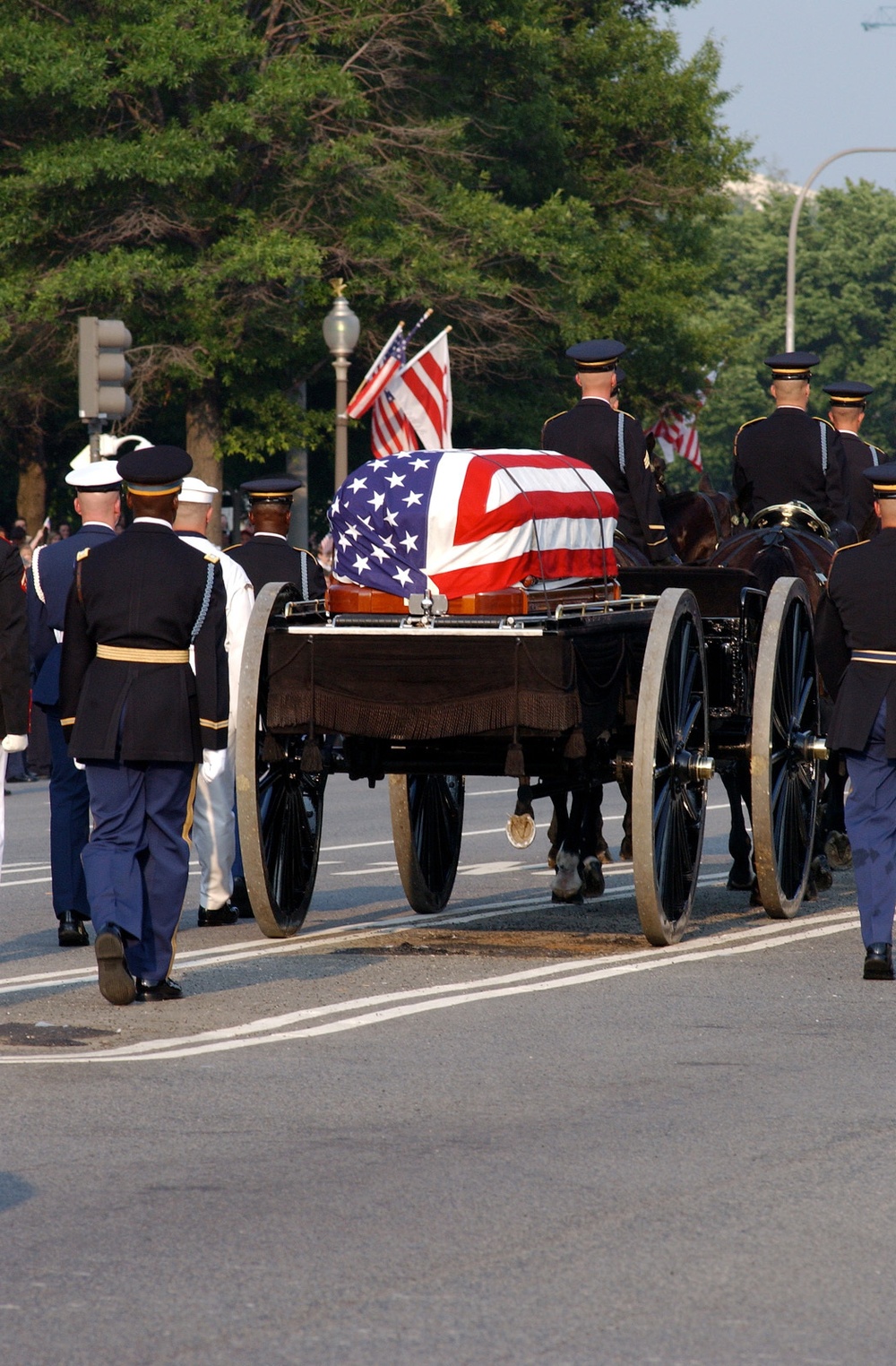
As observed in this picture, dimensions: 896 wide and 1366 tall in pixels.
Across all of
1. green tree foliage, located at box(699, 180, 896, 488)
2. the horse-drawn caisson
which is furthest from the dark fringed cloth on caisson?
green tree foliage, located at box(699, 180, 896, 488)

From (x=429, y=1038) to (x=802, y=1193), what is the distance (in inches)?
85.3

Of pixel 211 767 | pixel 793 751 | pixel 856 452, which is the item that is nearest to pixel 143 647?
pixel 211 767

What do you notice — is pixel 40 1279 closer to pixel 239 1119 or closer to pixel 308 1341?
pixel 308 1341

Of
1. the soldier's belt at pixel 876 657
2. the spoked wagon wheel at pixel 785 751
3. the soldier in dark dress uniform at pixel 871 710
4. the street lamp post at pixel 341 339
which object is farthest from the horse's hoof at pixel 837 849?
the street lamp post at pixel 341 339

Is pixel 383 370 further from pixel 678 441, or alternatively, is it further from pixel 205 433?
pixel 678 441

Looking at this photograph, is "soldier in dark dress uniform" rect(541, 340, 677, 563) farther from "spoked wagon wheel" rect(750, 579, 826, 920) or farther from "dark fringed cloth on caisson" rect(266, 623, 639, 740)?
"dark fringed cloth on caisson" rect(266, 623, 639, 740)

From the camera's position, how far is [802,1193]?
5590mm

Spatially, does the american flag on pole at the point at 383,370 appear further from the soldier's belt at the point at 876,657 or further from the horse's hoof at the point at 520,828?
the soldier's belt at the point at 876,657

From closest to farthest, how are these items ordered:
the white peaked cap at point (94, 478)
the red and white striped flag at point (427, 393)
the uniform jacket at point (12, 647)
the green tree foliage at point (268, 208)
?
the uniform jacket at point (12, 647), the white peaked cap at point (94, 478), the red and white striped flag at point (427, 393), the green tree foliage at point (268, 208)

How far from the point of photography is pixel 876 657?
9.06 meters

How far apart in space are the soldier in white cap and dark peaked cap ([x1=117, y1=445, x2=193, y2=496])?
1.69 meters

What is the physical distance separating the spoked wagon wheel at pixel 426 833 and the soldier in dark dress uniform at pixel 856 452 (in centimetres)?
268

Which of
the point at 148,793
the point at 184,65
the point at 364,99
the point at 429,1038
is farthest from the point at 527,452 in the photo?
the point at 364,99

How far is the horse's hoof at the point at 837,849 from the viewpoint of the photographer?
12.4m
